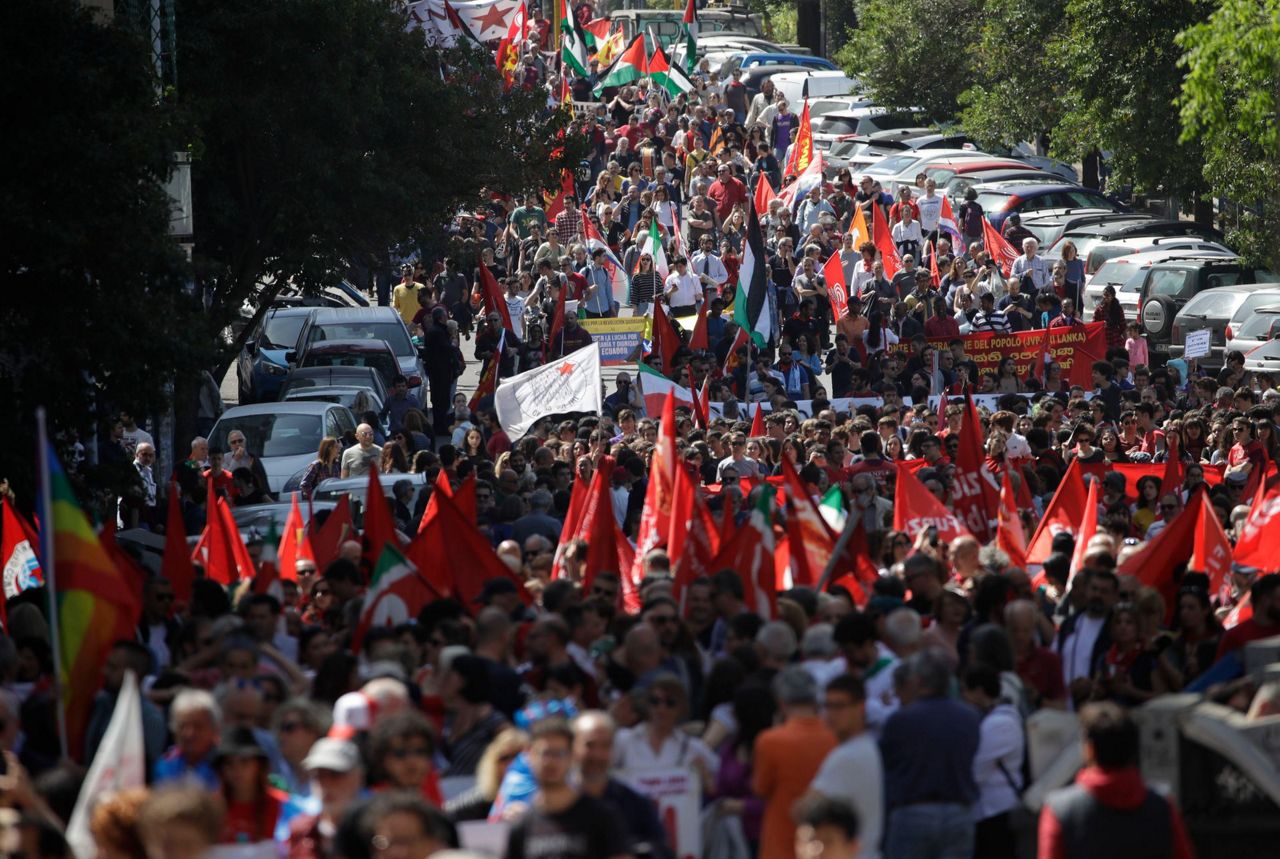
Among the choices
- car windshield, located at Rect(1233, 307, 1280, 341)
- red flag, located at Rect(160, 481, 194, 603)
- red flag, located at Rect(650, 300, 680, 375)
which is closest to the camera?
red flag, located at Rect(160, 481, 194, 603)

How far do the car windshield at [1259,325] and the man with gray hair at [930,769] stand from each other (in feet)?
65.4

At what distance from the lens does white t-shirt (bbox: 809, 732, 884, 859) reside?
27.0 ft

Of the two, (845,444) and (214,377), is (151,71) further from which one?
(214,377)

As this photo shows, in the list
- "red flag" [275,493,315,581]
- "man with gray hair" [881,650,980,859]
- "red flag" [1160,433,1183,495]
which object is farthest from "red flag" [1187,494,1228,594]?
"red flag" [275,493,315,581]

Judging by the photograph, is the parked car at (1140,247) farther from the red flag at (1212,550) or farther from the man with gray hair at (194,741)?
the man with gray hair at (194,741)

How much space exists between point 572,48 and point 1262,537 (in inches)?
1536

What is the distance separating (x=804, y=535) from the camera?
45.0 ft

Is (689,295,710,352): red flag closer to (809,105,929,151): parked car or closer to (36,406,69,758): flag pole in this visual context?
(36,406,69,758): flag pole

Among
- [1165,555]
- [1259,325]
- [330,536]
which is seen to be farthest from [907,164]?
[1165,555]

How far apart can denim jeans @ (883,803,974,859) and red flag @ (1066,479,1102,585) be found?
162 inches

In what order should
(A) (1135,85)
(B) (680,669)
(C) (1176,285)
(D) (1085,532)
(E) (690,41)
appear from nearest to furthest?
1. (B) (680,669)
2. (D) (1085,532)
3. (C) (1176,285)
4. (A) (1135,85)
5. (E) (690,41)

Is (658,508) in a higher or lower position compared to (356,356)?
higher

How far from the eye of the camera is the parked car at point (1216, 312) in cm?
2902

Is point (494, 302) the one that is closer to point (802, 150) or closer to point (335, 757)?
point (802, 150)
